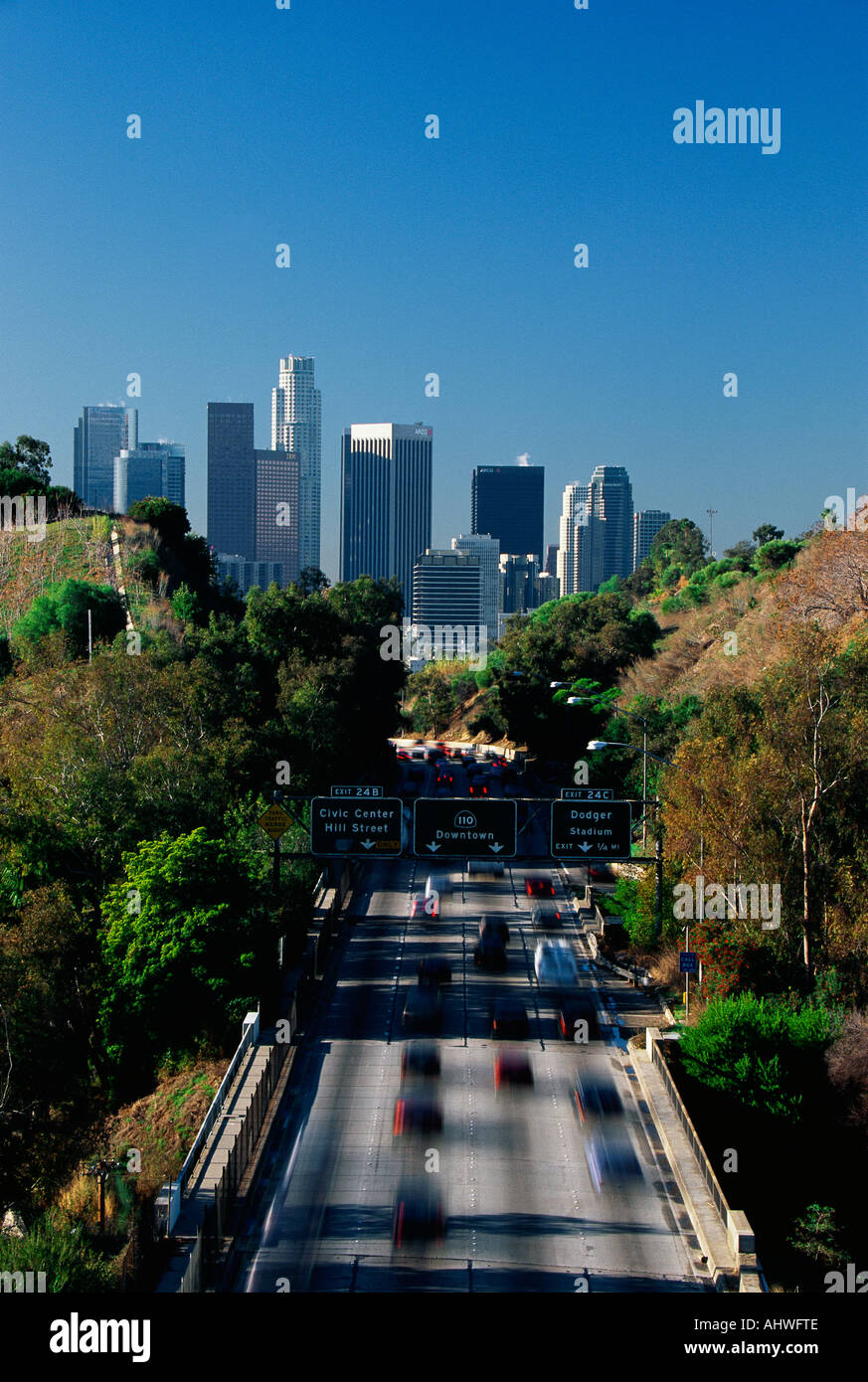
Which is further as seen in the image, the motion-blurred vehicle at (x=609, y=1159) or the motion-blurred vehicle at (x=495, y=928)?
the motion-blurred vehicle at (x=495, y=928)

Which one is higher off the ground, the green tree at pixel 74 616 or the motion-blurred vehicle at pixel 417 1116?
the green tree at pixel 74 616

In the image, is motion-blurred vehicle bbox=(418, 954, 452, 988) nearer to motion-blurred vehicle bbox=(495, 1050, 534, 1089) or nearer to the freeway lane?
the freeway lane

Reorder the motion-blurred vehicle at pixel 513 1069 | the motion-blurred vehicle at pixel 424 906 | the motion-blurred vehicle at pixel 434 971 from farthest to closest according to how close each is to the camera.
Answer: the motion-blurred vehicle at pixel 424 906, the motion-blurred vehicle at pixel 434 971, the motion-blurred vehicle at pixel 513 1069

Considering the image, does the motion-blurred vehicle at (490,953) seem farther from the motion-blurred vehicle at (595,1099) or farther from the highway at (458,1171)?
the motion-blurred vehicle at (595,1099)

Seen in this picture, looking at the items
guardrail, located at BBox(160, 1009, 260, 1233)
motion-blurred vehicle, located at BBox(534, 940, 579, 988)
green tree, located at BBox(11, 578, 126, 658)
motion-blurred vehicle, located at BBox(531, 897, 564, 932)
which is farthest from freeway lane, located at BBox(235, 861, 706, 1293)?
green tree, located at BBox(11, 578, 126, 658)

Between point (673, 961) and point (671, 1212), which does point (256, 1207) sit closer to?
point (671, 1212)

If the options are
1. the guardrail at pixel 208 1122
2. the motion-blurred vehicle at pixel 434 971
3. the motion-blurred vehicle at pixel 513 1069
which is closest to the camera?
the guardrail at pixel 208 1122
